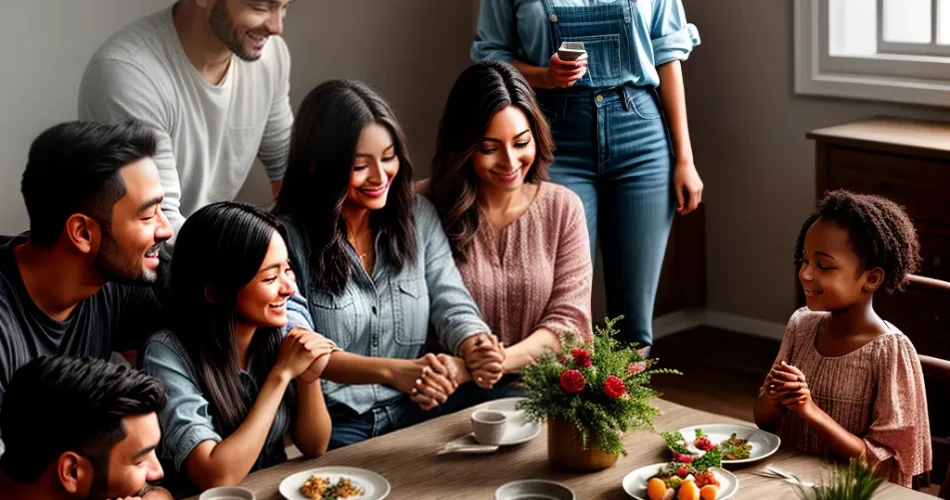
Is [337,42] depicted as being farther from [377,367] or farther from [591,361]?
[591,361]

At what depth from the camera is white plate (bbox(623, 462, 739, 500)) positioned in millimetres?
2023

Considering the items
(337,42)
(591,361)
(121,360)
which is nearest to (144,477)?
(591,361)

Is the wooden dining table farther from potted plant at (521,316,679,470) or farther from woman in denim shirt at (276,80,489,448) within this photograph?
woman in denim shirt at (276,80,489,448)

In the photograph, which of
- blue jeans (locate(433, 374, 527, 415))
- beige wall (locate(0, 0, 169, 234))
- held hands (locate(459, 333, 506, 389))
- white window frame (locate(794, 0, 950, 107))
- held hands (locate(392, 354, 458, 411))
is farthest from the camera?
white window frame (locate(794, 0, 950, 107))

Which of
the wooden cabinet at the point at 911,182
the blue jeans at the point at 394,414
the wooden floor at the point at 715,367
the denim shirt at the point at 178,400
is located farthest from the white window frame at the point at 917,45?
the denim shirt at the point at 178,400

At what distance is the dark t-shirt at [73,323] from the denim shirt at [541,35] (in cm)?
112

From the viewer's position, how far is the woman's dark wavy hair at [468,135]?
110 inches

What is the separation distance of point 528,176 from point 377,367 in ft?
2.08

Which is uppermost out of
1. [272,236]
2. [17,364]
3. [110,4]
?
[110,4]

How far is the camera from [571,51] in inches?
118

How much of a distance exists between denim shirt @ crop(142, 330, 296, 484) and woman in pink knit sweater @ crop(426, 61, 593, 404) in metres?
0.71

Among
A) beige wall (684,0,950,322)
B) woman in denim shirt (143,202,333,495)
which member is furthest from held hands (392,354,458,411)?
beige wall (684,0,950,322)

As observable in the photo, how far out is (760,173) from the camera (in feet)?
15.4

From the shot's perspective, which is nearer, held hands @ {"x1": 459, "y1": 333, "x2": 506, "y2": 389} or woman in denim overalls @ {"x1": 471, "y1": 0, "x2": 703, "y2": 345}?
held hands @ {"x1": 459, "y1": 333, "x2": 506, "y2": 389}
